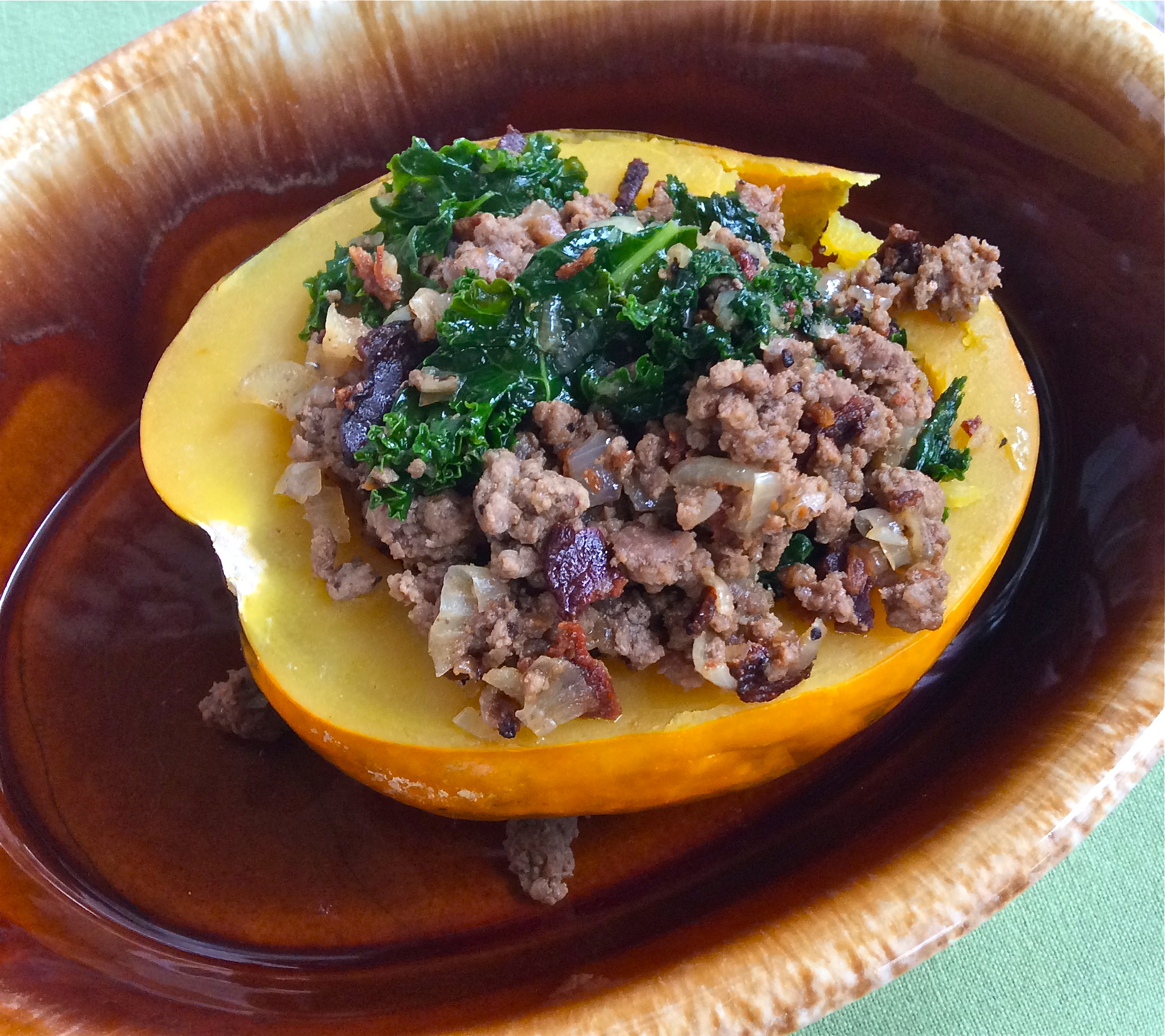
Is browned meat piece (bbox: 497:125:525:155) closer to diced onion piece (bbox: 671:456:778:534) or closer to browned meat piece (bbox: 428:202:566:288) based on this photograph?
browned meat piece (bbox: 428:202:566:288)

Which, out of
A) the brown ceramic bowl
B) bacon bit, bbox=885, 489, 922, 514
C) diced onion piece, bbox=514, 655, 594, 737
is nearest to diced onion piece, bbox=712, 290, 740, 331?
bacon bit, bbox=885, 489, 922, 514

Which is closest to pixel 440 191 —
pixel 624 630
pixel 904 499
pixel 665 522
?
pixel 665 522

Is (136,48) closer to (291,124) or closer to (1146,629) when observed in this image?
(291,124)

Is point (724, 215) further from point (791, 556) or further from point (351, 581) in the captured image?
point (351, 581)

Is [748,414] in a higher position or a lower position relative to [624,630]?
higher

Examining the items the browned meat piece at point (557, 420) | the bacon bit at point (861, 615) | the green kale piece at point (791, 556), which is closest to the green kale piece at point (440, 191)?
the browned meat piece at point (557, 420)

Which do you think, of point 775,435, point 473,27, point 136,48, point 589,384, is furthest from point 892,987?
point 136,48
